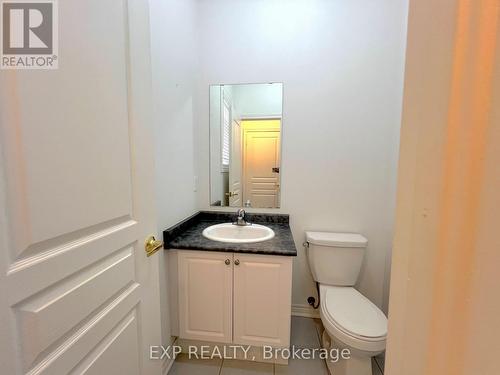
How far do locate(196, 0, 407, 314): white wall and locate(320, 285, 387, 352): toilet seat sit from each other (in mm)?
416

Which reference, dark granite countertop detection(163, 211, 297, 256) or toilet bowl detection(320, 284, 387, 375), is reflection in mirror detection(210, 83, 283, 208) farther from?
toilet bowl detection(320, 284, 387, 375)

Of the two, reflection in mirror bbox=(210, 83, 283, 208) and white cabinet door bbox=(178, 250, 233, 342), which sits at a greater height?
reflection in mirror bbox=(210, 83, 283, 208)

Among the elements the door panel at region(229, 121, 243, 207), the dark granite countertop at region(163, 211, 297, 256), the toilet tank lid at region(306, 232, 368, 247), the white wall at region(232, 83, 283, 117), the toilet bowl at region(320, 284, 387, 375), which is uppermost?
the white wall at region(232, 83, 283, 117)

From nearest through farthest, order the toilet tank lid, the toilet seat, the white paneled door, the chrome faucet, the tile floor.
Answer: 1. the white paneled door
2. the toilet seat
3. the tile floor
4. the toilet tank lid
5. the chrome faucet

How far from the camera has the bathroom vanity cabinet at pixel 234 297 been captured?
52.6 inches

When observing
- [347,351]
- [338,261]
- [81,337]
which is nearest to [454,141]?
[81,337]

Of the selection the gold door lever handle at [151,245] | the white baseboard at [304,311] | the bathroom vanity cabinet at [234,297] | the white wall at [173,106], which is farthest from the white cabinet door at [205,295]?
the white baseboard at [304,311]

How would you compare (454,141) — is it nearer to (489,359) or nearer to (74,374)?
(489,359)

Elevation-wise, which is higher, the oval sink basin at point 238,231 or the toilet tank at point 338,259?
the oval sink basin at point 238,231

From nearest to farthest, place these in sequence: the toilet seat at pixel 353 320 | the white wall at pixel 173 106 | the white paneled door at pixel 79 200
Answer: the white paneled door at pixel 79 200, the toilet seat at pixel 353 320, the white wall at pixel 173 106

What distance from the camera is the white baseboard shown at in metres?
1.88

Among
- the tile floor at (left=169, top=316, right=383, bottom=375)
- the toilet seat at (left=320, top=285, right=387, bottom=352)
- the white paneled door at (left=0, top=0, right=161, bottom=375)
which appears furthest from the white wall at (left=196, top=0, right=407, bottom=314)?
the white paneled door at (left=0, top=0, right=161, bottom=375)

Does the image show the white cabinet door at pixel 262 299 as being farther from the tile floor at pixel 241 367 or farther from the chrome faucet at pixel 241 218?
the chrome faucet at pixel 241 218

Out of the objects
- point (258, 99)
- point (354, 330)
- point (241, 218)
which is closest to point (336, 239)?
point (354, 330)
